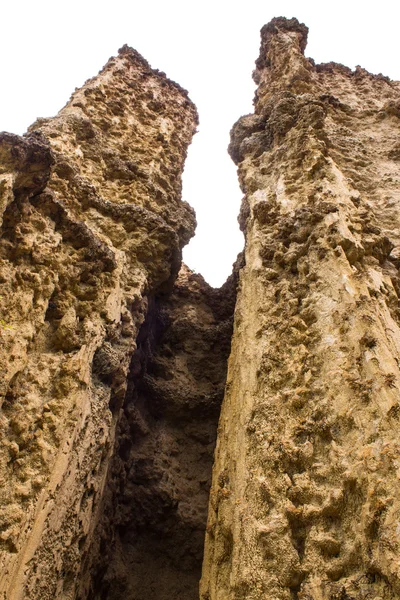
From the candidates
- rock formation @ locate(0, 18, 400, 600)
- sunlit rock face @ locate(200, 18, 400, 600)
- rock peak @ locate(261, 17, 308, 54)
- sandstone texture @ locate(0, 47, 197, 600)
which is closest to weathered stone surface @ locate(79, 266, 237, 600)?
rock formation @ locate(0, 18, 400, 600)

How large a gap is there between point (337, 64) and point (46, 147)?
1037cm

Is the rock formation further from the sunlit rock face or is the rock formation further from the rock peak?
the rock peak

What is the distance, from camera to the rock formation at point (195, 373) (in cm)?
325

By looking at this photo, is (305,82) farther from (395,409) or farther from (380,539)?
(380,539)

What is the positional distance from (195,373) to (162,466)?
196 centimetres

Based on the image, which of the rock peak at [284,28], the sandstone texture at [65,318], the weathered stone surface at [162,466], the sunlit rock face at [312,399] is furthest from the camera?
Answer: the rock peak at [284,28]

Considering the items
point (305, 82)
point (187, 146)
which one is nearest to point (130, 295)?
point (187, 146)

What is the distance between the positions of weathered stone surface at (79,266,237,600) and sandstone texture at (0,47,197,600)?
89 centimetres

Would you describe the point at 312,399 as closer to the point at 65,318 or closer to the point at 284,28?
the point at 65,318

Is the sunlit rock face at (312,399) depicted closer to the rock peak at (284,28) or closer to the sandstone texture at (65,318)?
the sandstone texture at (65,318)

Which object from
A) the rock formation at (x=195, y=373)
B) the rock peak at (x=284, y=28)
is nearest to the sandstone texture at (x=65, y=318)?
the rock formation at (x=195, y=373)

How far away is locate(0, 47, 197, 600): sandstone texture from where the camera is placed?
3.82 meters

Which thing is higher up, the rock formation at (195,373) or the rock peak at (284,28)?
the rock peak at (284,28)

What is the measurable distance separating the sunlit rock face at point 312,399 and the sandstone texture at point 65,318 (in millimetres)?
1298
